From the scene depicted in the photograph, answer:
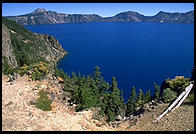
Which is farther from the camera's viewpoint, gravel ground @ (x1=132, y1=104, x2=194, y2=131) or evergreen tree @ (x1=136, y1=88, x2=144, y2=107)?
evergreen tree @ (x1=136, y1=88, x2=144, y2=107)

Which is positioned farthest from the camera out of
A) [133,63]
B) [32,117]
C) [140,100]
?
A: [133,63]

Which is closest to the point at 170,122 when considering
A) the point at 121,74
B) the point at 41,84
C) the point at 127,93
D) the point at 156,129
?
the point at 156,129

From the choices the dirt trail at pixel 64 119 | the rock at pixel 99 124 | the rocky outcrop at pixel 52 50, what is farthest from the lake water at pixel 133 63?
the rock at pixel 99 124

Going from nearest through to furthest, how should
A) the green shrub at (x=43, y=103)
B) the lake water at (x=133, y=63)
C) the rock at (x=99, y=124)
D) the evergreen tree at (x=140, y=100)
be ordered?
the rock at (x=99, y=124) < the green shrub at (x=43, y=103) < the evergreen tree at (x=140, y=100) < the lake water at (x=133, y=63)

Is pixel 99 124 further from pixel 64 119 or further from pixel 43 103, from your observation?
pixel 43 103

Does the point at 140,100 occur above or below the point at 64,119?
below

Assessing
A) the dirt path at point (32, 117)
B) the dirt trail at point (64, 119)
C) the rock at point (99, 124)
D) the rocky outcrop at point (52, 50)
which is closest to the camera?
the dirt trail at point (64, 119)

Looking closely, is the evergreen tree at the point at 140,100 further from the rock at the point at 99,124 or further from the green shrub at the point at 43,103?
the rock at the point at 99,124

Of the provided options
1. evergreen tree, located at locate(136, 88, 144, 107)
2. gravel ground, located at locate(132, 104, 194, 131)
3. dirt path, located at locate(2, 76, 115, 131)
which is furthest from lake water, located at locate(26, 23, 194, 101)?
gravel ground, located at locate(132, 104, 194, 131)

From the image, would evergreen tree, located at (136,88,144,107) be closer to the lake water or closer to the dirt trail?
the lake water

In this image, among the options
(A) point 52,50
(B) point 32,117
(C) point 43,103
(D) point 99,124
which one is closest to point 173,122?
(D) point 99,124

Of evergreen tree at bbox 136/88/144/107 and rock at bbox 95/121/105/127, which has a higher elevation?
rock at bbox 95/121/105/127

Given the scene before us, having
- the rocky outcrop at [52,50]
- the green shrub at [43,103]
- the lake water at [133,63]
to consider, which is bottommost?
the lake water at [133,63]

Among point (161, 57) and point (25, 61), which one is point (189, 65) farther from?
point (25, 61)
